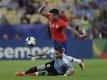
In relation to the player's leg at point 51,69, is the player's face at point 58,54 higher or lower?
higher

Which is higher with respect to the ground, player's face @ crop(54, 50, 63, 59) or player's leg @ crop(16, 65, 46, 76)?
player's face @ crop(54, 50, 63, 59)

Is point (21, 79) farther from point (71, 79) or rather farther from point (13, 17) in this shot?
point (13, 17)

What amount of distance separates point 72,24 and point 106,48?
9.26 feet

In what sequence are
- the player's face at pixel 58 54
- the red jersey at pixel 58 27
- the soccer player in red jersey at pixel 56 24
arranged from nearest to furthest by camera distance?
1. the player's face at pixel 58 54
2. the soccer player in red jersey at pixel 56 24
3. the red jersey at pixel 58 27

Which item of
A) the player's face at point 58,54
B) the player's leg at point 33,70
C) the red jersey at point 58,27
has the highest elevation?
the red jersey at point 58,27

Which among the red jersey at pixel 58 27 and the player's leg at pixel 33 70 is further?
the red jersey at pixel 58 27

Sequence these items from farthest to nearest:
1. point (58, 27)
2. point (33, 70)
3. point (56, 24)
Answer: point (58, 27)
point (56, 24)
point (33, 70)

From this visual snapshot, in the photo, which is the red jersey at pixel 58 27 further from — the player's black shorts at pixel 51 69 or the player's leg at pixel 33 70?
the player's leg at pixel 33 70

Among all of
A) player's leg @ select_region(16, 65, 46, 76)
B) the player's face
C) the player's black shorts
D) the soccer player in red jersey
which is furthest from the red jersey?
player's leg @ select_region(16, 65, 46, 76)

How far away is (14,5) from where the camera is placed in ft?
113

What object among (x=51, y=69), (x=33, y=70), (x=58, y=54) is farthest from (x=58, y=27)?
(x=33, y=70)

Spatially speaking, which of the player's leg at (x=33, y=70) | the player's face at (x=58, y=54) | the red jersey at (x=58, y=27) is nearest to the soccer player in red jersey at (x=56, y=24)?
the red jersey at (x=58, y=27)

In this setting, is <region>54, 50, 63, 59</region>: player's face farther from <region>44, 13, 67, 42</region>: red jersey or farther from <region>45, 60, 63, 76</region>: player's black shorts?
<region>44, 13, 67, 42</region>: red jersey

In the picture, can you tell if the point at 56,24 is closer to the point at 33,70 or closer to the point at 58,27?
the point at 58,27
